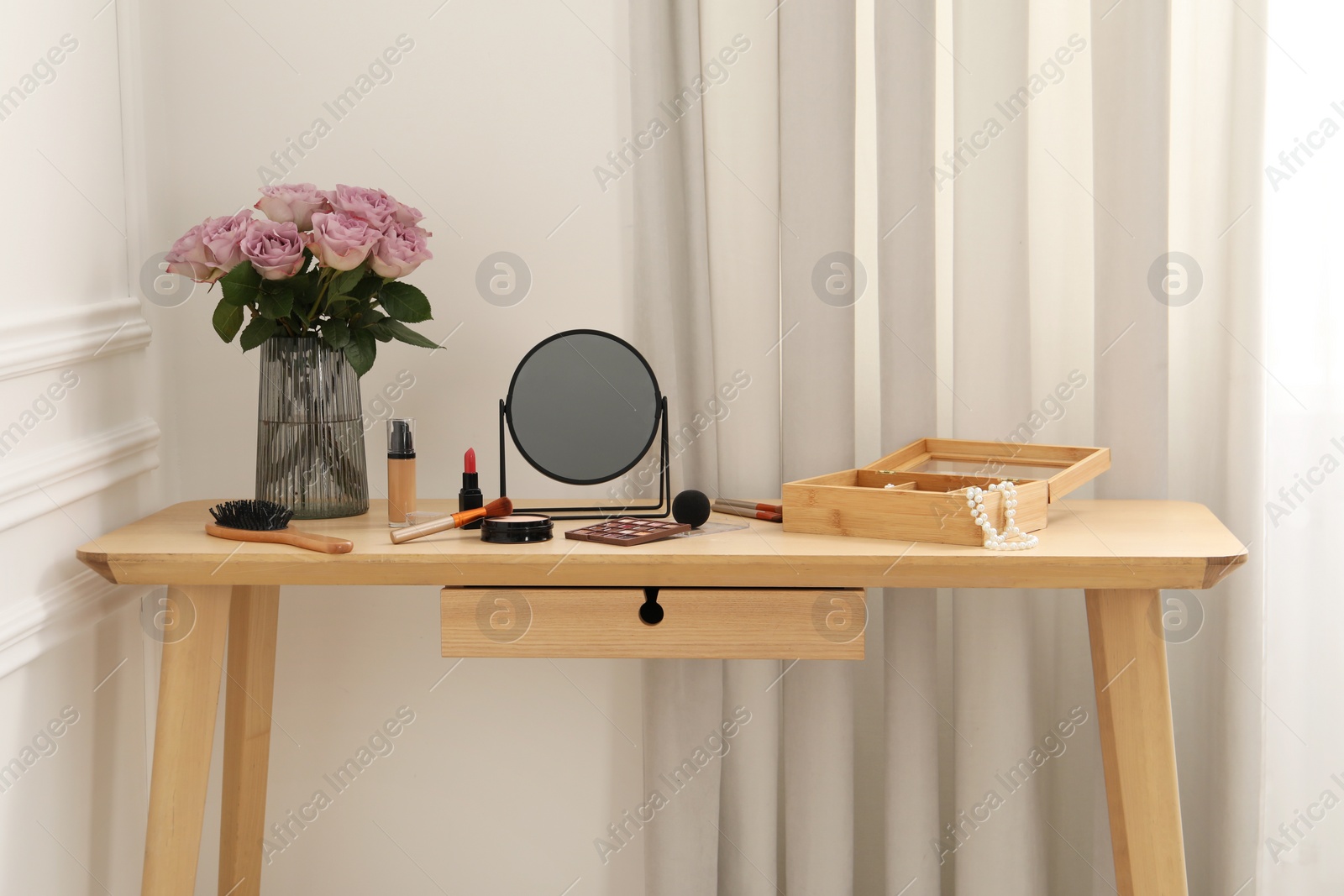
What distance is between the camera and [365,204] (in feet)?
4.53

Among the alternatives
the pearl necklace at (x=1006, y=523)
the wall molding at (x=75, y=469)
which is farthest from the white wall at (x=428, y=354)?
the pearl necklace at (x=1006, y=523)

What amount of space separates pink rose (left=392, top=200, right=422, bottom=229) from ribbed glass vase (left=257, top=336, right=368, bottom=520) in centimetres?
21

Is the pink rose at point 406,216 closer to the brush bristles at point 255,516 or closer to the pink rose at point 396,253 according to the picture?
the pink rose at point 396,253

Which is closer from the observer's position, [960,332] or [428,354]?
[960,332]

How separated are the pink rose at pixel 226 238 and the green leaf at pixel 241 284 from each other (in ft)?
0.04

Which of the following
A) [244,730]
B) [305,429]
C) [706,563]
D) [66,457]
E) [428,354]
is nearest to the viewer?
[706,563]

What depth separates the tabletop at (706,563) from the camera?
3.92ft

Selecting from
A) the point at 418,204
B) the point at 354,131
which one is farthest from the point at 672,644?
the point at 354,131

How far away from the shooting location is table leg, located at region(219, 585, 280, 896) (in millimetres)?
1562

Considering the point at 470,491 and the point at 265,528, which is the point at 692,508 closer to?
the point at 470,491

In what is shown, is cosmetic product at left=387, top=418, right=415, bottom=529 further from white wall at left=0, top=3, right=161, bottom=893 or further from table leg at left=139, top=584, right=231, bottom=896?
white wall at left=0, top=3, right=161, bottom=893

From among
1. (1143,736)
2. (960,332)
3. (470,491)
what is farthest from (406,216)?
(1143,736)

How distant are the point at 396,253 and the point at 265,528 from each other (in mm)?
406

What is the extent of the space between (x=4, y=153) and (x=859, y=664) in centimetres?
142
